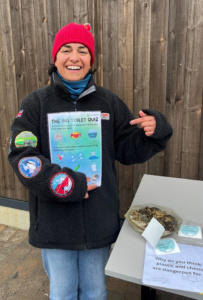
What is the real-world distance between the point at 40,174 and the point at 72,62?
61 centimetres

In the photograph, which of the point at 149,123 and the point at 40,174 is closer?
the point at 40,174

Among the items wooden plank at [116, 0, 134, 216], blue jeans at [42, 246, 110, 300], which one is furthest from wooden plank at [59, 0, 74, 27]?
Answer: blue jeans at [42, 246, 110, 300]

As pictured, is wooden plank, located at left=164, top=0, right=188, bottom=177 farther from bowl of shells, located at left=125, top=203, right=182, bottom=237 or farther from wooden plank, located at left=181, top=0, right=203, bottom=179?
bowl of shells, located at left=125, top=203, right=182, bottom=237

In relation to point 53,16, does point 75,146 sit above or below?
below

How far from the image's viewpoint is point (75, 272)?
5.14 feet

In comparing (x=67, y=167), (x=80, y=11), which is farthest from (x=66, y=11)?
(x=67, y=167)

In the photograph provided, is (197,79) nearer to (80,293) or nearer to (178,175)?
(178,175)

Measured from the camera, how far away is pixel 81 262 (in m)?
1.58

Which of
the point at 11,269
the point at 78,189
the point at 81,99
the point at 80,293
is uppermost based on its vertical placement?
the point at 81,99

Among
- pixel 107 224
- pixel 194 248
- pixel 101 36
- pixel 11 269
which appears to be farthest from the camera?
pixel 11 269

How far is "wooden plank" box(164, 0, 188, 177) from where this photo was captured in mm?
2115

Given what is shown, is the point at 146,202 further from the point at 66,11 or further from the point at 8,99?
the point at 8,99

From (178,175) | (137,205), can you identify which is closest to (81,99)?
(137,205)

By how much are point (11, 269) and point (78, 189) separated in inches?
71.3
